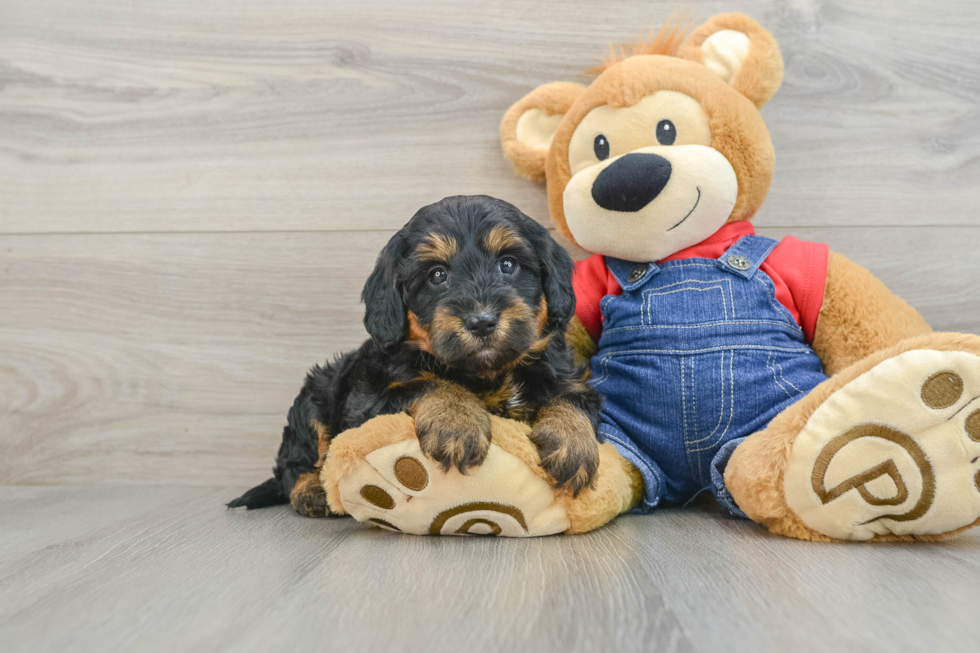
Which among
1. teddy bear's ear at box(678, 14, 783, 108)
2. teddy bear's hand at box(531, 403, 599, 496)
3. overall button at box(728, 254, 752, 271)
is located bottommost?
teddy bear's hand at box(531, 403, 599, 496)

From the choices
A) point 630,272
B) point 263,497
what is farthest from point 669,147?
Answer: point 263,497

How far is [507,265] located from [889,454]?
0.94 meters

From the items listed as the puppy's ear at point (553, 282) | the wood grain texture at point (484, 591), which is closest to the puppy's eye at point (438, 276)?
the puppy's ear at point (553, 282)

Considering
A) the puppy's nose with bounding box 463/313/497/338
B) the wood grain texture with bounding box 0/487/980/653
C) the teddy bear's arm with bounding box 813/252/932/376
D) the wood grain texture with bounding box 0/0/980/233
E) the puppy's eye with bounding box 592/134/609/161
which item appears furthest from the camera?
the wood grain texture with bounding box 0/0/980/233

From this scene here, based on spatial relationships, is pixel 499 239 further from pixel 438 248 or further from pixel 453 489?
pixel 453 489

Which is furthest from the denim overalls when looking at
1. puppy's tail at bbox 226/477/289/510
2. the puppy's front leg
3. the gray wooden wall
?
puppy's tail at bbox 226/477/289/510

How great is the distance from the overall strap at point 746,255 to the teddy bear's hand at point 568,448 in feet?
2.10

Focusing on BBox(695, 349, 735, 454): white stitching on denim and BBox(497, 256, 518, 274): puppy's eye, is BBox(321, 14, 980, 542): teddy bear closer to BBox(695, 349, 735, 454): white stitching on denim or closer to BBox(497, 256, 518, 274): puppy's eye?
BBox(695, 349, 735, 454): white stitching on denim

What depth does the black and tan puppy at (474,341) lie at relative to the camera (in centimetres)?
152

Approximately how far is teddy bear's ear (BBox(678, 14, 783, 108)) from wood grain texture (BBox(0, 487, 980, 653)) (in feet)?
4.16

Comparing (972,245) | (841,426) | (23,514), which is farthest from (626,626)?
(972,245)

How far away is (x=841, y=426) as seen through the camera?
146cm

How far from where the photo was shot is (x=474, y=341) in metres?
1.50

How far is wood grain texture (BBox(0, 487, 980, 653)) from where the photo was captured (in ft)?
3.29
